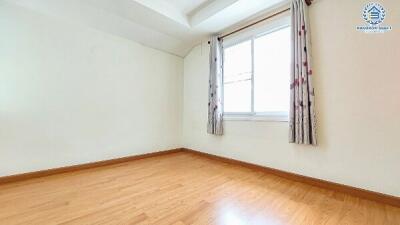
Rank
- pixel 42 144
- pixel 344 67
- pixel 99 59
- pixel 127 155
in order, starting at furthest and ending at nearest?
pixel 127 155, pixel 99 59, pixel 42 144, pixel 344 67

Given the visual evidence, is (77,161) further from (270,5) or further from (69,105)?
(270,5)

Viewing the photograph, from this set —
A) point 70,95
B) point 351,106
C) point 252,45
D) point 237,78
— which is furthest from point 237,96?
point 70,95

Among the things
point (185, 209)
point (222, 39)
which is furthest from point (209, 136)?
point (185, 209)

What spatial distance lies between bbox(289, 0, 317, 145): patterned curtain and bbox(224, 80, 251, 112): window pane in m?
0.76

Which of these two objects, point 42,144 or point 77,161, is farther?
point 77,161

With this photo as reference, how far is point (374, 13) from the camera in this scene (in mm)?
1717

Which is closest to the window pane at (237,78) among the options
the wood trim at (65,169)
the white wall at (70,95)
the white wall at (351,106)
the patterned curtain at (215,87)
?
the patterned curtain at (215,87)

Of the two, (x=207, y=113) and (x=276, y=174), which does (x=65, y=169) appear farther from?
(x=276, y=174)

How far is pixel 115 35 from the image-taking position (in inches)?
114

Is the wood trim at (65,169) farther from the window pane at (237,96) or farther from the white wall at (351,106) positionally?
the white wall at (351,106)

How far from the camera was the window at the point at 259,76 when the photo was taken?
237cm

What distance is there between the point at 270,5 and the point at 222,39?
0.95 m

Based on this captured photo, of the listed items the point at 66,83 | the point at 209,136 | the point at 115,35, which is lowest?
the point at 209,136

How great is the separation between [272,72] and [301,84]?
0.53 m
